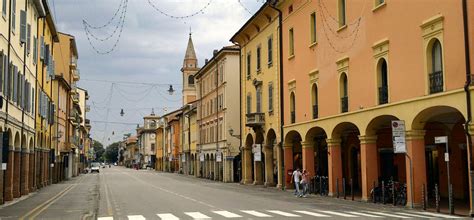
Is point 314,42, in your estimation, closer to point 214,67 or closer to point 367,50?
point 367,50

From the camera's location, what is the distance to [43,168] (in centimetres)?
4338

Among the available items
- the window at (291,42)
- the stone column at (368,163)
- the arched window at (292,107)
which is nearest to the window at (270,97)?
the arched window at (292,107)

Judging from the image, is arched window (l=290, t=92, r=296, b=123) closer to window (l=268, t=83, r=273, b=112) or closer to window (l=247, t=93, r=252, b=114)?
window (l=268, t=83, r=273, b=112)

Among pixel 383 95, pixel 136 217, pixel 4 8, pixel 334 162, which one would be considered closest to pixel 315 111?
pixel 334 162

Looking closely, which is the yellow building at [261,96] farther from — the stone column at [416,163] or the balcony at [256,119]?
the stone column at [416,163]

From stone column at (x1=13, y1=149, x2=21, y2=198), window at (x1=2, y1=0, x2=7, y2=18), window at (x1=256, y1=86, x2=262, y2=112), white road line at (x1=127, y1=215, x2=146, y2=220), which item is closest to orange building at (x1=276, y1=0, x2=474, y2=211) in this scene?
window at (x1=256, y1=86, x2=262, y2=112)

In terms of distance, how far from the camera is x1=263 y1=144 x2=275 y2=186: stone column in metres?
42.3

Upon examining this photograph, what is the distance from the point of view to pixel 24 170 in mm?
31484

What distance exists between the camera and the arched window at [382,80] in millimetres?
25450

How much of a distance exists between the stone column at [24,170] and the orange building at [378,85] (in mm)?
15909

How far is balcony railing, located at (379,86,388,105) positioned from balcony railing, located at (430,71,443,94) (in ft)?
11.8

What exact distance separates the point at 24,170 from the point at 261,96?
18648mm

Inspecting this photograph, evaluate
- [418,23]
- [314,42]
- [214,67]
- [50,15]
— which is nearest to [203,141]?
[214,67]

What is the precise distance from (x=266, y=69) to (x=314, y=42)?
9.65 metres
